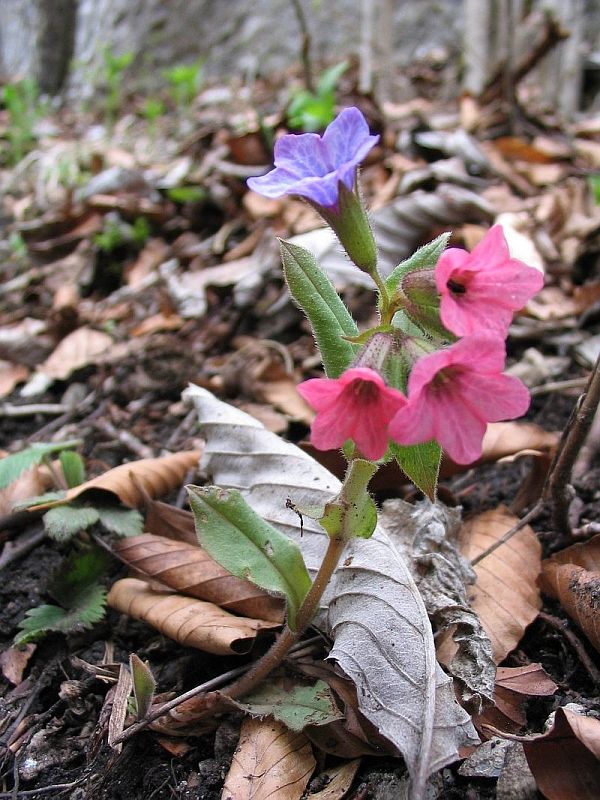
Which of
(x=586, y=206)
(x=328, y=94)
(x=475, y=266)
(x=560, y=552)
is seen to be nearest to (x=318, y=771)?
(x=560, y=552)

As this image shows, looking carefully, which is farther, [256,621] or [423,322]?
[256,621]

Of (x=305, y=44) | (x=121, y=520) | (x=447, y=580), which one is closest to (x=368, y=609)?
(x=447, y=580)

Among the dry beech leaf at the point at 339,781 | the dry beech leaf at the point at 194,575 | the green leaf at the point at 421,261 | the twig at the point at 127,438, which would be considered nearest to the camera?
the dry beech leaf at the point at 339,781

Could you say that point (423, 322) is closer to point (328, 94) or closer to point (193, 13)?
point (328, 94)

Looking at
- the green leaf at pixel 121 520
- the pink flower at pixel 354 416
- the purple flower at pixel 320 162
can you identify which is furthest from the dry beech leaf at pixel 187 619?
the purple flower at pixel 320 162

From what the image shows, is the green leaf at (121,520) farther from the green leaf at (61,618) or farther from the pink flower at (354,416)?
the pink flower at (354,416)
